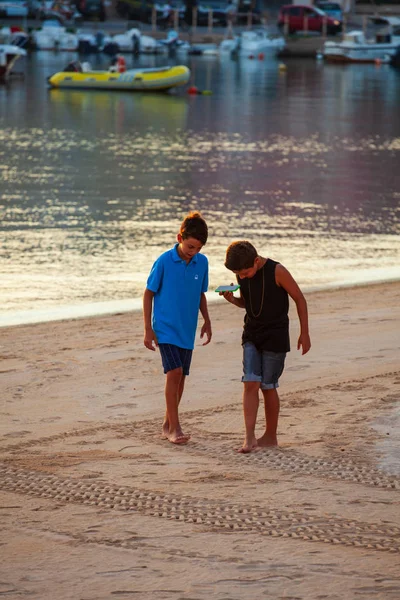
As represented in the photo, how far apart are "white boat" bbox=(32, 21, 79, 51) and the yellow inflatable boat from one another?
1083 inches

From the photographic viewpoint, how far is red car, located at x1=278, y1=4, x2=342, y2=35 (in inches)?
3230

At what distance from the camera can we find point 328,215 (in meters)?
19.4

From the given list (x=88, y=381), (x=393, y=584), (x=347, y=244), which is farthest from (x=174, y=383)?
(x=347, y=244)

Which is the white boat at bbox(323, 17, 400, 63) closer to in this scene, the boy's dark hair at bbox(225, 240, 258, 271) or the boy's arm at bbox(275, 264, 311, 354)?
the boy's arm at bbox(275, 264, 311, 354)

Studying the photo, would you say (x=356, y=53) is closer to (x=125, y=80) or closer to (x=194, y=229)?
(x=125, y=80)

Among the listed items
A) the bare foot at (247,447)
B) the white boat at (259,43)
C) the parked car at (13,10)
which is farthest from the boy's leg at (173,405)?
the parked car at (13,10)

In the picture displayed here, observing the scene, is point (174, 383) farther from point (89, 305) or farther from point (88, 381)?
point (89, 305)

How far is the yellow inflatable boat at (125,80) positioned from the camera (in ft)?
163

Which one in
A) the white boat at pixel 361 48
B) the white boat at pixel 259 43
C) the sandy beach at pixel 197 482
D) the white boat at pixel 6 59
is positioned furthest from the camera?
the white boat at pixel 259 43

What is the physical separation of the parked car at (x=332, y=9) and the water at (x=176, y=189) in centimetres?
4024

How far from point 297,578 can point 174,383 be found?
217cm

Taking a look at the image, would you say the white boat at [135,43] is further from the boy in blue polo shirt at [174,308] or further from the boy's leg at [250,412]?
the boy's leg at [250,412]

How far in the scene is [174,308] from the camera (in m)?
6.79

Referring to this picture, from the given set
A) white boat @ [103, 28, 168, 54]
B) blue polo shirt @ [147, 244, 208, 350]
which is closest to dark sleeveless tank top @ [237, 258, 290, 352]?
blue polo shirt @ [147, 244, 208, 350]
